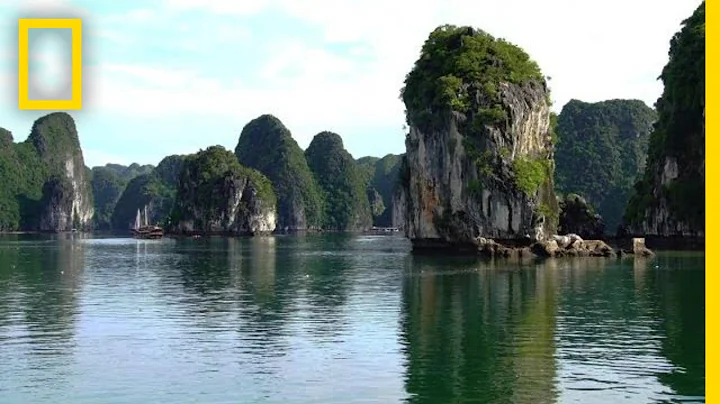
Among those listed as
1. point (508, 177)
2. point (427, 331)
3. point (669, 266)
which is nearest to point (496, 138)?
point (508, 177)

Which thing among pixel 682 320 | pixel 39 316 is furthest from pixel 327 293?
pixel 682 320

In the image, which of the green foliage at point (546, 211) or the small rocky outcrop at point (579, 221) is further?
the small rocky outcrop at point (579, 221)

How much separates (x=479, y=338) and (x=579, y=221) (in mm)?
82515

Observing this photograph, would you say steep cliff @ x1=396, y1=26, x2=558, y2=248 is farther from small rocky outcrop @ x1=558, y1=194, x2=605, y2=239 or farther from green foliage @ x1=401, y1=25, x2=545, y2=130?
small rocky outcrop @ x1=558, y1=194, x2=605, y2=239

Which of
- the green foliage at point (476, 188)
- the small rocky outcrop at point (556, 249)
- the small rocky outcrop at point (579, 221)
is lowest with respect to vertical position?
Result: the small rocky outcrop at point (556, 249)

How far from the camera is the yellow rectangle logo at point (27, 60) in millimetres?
15586

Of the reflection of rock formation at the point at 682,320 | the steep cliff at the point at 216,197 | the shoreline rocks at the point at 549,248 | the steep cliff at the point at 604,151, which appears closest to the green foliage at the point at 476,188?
the shoreline rocks at the point at 549,248

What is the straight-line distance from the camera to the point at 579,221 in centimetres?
11056

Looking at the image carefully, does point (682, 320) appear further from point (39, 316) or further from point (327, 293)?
point (39, 316)

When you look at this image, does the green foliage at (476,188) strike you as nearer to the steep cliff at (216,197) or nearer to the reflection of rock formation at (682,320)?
the reflection of rock formation at (682,320)

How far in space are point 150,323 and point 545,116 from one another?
6353 centimetres

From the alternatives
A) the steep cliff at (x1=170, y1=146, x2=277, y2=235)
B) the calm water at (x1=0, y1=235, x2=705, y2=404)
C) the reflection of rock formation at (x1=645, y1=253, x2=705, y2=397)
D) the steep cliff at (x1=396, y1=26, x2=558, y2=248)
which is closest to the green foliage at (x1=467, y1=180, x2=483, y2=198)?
the steep cliff at (x1=396, y1=26, x2=558, y2=248)

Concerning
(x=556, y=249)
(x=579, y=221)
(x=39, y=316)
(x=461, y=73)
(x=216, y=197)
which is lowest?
(x=39, y=316)

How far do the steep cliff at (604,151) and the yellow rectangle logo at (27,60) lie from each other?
499ft
